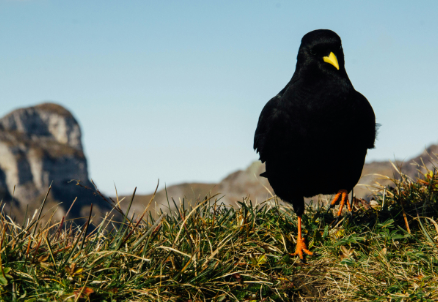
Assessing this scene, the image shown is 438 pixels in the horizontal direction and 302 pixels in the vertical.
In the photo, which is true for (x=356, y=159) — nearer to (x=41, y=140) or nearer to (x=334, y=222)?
(x=334, y=222)

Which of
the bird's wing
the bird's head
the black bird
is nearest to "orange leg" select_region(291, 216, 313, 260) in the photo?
the black bird

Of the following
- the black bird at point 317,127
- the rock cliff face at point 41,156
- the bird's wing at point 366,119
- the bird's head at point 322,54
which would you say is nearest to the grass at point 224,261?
the black bird at point 317,127

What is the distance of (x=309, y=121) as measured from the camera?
3893 millimetres

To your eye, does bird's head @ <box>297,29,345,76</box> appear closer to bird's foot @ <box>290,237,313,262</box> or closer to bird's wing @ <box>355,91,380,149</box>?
bird's wing @ <box>355,91,380,149</box>

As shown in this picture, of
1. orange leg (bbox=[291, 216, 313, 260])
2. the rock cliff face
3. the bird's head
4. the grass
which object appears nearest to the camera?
the grass

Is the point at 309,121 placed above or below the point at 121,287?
above

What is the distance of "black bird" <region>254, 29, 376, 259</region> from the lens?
389 cm

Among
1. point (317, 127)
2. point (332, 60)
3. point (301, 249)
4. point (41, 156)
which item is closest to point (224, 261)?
point (301, 249)

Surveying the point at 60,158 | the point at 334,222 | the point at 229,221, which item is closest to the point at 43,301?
the point at 229,221

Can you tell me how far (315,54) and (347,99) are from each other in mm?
607

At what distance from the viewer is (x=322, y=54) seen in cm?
407

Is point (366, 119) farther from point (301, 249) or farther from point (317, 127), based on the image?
point (301, 249)

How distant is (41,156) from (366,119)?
7099 inches

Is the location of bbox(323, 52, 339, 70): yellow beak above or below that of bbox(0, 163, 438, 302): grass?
above
